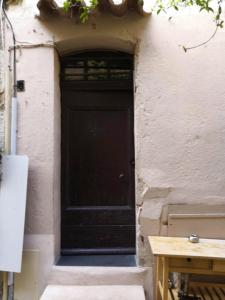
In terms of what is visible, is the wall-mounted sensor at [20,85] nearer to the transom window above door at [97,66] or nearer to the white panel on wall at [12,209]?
the transom window above door at [97,66]

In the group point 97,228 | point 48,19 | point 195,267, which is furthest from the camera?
point 97,228

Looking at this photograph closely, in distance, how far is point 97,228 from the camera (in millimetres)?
3592

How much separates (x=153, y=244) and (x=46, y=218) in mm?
1143

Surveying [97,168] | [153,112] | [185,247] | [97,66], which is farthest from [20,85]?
[185,247]

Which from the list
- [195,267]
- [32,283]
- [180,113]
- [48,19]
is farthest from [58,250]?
[48,19]

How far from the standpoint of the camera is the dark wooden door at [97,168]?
3.59 meters

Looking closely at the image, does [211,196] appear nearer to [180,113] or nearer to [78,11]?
[180,113]

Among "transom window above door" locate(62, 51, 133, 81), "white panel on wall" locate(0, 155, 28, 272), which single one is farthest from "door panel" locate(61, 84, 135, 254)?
"white panel on wall" locate(0, 155, 28, 272)

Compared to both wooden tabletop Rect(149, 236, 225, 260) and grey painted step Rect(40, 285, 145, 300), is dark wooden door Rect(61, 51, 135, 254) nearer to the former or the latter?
grey painted step Rect(40, 285, 145, 300)

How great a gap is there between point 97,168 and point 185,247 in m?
1.38

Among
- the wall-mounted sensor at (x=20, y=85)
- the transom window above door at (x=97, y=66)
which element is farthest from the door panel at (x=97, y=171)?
the wall-mounted sensor at (x=20, y=85)

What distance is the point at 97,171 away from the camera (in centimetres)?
364

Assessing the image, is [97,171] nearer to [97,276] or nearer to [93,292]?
[97,276]

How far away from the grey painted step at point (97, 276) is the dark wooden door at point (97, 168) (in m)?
0.42
